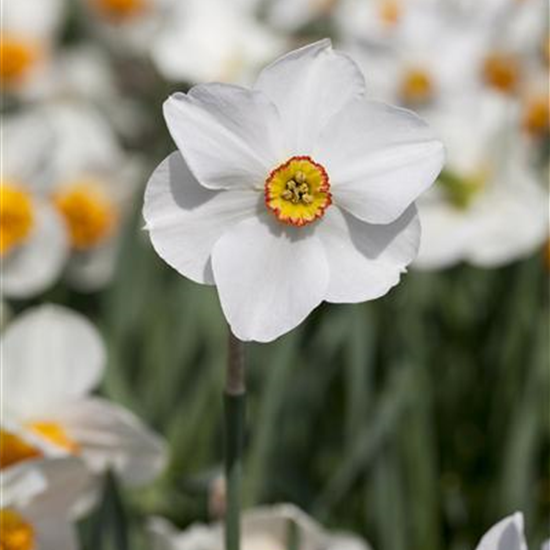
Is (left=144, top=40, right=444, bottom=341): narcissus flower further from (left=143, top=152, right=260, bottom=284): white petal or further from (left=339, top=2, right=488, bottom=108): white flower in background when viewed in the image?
(left=339, top=2, right=488, bottom=108): white flower in background

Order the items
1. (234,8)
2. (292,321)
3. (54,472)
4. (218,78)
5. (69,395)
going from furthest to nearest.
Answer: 1. (234,8)
2. (218,78)
3. (69,395)
4. (54,472)
5. (292,321)

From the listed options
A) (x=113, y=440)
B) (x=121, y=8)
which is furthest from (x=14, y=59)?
(x=113, y=440)

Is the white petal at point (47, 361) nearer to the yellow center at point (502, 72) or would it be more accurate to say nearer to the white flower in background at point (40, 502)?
the white flower in background at point (40, 502)

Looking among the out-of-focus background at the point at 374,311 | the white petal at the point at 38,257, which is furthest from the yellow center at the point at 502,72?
the white petal at the point at 38,257

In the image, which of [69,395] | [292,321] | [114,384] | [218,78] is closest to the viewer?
[292,321]

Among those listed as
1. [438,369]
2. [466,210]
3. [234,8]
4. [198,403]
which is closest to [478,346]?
[438,369]

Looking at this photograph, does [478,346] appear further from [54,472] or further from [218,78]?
[54,472]

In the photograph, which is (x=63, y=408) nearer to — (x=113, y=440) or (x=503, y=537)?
(x=113, y=440)
